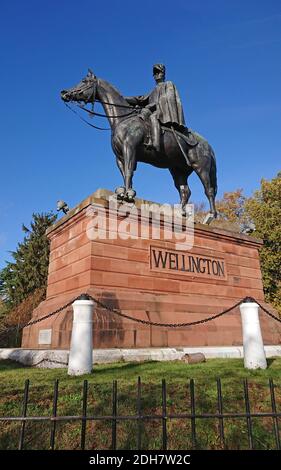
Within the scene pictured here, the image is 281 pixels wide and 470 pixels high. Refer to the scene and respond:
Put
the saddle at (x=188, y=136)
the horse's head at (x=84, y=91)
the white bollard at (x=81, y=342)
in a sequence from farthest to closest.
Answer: the saddle at (x=188, y=136), the horse's head at (x=84, y=91), the white bollard at (x=81, y=342)

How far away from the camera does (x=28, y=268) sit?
36.3 metres

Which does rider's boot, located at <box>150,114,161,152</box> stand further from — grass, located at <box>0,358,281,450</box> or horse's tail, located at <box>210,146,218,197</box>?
grass, located at <box>0,358,281,450</box>

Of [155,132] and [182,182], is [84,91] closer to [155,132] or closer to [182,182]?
[155,132]

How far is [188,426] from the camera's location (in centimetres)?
→ 387

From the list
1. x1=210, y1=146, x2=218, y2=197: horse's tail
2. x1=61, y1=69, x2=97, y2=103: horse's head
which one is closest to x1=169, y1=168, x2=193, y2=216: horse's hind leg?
x1=210, y1=146, x2=218, y2=197: horse's tail

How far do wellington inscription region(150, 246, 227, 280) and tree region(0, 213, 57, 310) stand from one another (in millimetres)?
26102

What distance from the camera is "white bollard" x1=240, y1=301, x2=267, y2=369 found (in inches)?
277

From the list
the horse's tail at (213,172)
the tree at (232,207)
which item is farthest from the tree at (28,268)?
the horse's tail at (213,172)

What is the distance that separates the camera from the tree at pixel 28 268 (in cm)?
3588

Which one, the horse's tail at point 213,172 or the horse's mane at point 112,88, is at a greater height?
the horse's mane at point 112,88

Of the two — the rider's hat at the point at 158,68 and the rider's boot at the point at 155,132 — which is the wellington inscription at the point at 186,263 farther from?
the rider's hat at the point at 158,68

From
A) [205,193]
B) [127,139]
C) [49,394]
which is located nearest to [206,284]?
[205,193]

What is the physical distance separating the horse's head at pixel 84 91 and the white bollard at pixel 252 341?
8630 mm
